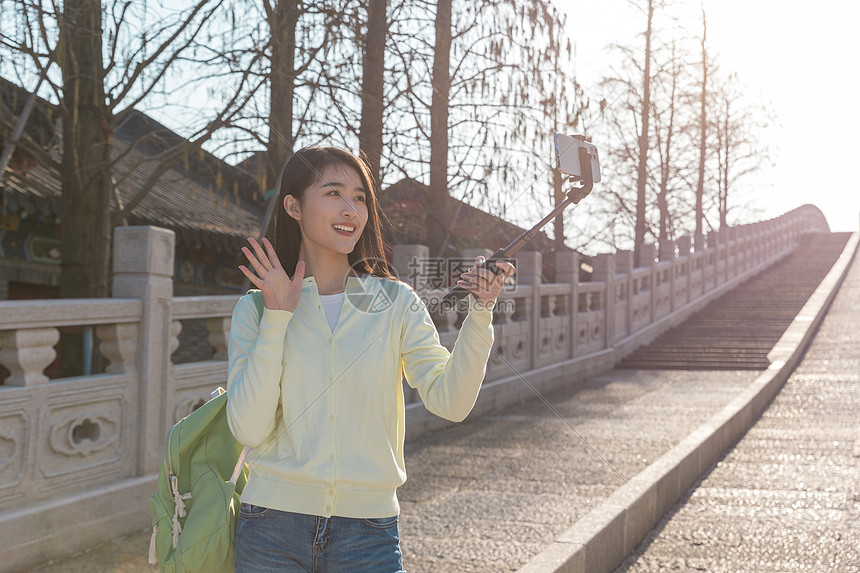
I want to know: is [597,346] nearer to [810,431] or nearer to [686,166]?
[810,431]

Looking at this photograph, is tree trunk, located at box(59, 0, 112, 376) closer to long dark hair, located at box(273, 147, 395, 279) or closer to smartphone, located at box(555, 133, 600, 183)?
long dark hair, located at box(273, 147, 395, 279)

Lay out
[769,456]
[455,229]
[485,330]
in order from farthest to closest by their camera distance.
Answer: [455,229] < [769,456] < [485,330]

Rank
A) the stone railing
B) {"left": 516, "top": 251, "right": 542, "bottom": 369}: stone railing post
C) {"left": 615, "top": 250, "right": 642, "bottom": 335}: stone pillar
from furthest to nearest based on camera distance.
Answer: {"left": 615, "top": 250, "right": 642, "bottom": 335}: stone pillar
{"left": 516, "top": 251, "right": 542, "bottom": 369}: stone railing post
the stone railing

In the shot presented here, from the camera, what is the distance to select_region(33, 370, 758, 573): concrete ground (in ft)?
15.3

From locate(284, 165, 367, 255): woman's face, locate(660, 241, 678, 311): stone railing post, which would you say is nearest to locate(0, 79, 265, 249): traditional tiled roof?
locate(284, 165, 367, 255): woman's face

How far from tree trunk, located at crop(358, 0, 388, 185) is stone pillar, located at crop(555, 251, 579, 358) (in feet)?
20.0

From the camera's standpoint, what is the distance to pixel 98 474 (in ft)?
16.7

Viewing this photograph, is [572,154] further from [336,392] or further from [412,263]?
[412,263]

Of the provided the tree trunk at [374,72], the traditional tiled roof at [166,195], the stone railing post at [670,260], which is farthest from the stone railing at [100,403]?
the stone railing post at [670,260]

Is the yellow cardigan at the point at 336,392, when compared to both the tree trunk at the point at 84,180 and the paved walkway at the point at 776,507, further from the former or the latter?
the tree trunk at the point at 84,180

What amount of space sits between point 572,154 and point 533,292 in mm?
9710

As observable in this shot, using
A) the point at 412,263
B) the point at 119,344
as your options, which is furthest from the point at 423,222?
the point at 119,344

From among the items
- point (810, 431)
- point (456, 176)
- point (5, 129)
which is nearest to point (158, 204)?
point (456, 176)

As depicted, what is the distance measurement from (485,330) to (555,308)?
1117 centimetres
